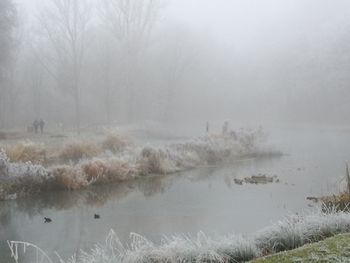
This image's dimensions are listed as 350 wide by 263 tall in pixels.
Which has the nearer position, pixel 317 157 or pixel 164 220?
pixel 164 220

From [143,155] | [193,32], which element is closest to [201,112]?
[193,32]

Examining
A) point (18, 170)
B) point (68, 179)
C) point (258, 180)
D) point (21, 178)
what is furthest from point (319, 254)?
point (258, 180)

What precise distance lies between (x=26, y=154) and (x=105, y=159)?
8.37 ft

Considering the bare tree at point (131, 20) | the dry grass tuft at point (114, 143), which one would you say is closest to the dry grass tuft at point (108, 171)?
the dry grass tuft at point (114, 143)

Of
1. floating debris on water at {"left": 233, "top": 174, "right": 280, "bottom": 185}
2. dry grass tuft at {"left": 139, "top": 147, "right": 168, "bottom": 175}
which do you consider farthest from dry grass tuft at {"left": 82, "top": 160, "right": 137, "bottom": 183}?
floating debris on water at {"left": 233, "top": 174, "right": 280, "bottom": 185}

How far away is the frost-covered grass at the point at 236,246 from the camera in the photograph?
5.80 metres

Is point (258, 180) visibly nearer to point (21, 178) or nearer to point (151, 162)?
point (151, 162)

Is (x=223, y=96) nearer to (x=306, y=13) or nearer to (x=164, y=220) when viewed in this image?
(x=306, y=13)

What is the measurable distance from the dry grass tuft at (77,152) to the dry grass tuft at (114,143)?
1.15 metres

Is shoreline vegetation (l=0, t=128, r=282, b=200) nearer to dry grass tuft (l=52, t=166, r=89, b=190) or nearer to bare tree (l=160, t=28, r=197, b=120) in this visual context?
dry grass tuft (l=52, t=166, r=89, b=190)

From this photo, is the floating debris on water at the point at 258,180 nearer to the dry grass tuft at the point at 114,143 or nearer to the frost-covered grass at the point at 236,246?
the dry grass tuft at the point at 114,143

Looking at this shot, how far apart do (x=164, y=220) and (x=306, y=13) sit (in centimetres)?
5876

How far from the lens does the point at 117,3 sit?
34.2m

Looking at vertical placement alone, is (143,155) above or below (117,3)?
below
